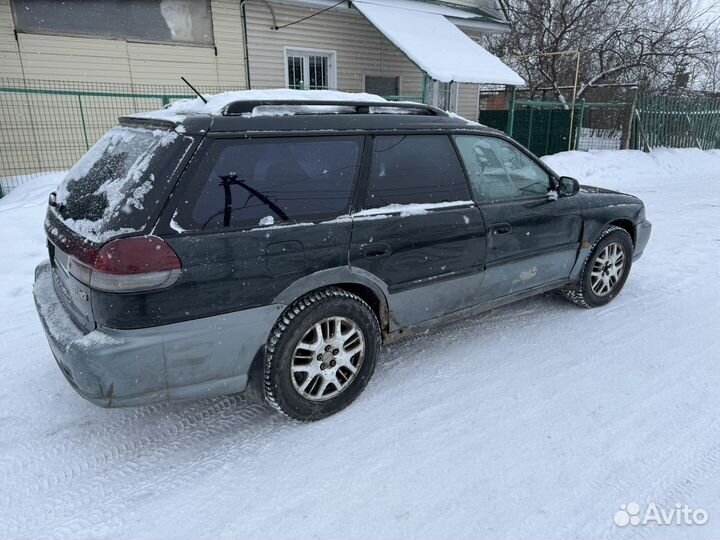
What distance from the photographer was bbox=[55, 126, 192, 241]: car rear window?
245 centimetres

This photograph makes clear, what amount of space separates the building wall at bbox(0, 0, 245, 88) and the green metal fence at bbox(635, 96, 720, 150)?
1173cm

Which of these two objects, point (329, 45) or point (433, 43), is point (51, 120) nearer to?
point (329, 45)

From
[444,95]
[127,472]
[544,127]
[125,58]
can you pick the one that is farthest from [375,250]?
[544,127]

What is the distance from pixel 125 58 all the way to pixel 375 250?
32.4ft

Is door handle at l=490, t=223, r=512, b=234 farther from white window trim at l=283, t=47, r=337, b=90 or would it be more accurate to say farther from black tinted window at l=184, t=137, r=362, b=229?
white window trim at l=283, t=47, r=337, b=90

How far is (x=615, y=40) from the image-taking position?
20.0 m

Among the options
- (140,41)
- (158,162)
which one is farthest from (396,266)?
(140,41)

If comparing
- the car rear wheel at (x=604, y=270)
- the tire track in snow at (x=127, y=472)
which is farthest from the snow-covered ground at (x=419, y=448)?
the car rear wheel at (x=604, y=270)

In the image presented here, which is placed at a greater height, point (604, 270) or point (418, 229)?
point (418, 229)

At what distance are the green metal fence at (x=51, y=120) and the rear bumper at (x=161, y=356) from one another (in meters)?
8.04

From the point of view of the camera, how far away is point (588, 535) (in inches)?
89.0

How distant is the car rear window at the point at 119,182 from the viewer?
2.45 meters
